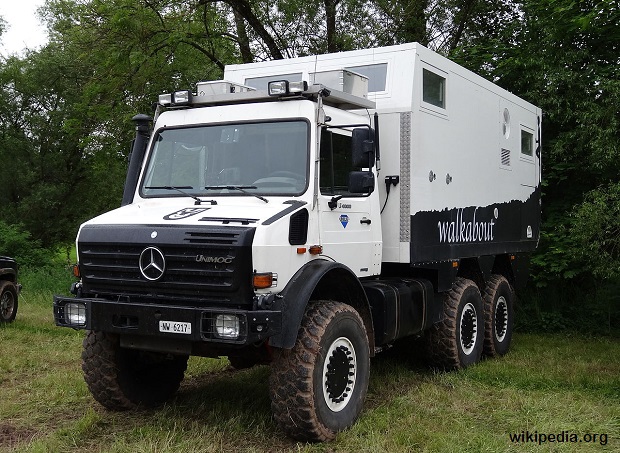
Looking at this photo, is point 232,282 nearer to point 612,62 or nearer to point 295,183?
point 295,183

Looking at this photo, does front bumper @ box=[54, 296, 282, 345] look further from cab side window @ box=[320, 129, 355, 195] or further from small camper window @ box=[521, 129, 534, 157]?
small camper window @ box=[521, 129, 534, 157]

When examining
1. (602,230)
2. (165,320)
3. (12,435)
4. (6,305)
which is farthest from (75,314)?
(6,305)

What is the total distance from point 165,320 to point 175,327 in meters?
0.10

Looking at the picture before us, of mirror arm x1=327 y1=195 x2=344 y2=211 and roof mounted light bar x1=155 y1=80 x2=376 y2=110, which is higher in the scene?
roof mounted light bar x1=155 y1=80 x2=376 y2=110

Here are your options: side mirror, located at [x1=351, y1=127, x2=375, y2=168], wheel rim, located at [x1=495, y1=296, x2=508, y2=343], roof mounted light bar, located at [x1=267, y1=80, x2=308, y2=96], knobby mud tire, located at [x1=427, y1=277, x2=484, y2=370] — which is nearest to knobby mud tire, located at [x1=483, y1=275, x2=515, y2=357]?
wheel rim, located at [x1=495, y1=296, x2=508, y2=343]

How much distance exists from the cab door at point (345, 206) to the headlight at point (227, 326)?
1202 mm

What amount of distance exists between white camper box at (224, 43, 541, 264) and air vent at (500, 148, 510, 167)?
0.01 m

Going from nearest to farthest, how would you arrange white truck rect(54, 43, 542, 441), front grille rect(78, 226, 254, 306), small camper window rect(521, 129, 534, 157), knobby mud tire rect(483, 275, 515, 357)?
front grille rect(78, 226, 254, 306) → white truck rect(54, 43, 542, 441) → knobby mud tire rect(483, 275, 515, 357) → small camper window rect(521, 129, 534, 157)

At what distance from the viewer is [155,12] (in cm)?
1584

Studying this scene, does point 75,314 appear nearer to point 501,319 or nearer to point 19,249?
point 501,319

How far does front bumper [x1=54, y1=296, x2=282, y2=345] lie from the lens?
5.34 metres

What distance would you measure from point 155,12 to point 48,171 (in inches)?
538

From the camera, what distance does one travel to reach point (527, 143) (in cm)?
1080

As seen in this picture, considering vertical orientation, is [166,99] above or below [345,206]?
above
